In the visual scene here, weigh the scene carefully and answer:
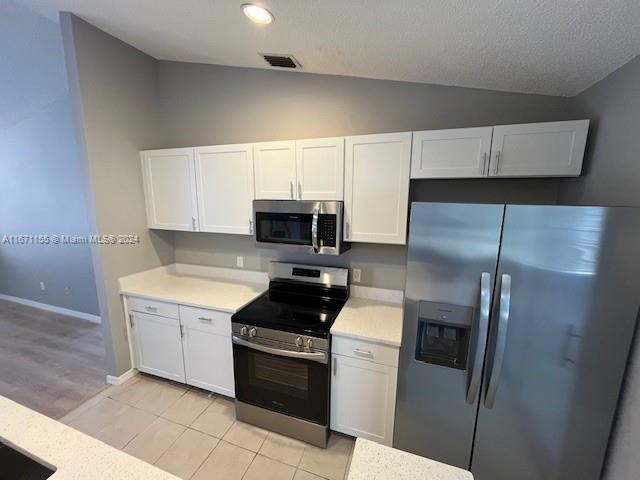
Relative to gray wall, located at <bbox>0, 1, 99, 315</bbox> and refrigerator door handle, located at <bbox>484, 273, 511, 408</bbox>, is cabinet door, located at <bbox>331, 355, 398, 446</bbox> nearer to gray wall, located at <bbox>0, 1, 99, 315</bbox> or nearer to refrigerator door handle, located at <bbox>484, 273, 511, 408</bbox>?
refrigerator door handle, located at <bbox>484, 273, 511, 408</bbox>

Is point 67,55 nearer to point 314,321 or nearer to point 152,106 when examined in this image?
point 152,106

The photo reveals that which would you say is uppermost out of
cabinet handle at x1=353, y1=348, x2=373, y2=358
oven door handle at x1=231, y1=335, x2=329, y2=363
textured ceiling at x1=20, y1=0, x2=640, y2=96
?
textured ceiling at x1=20, y1=0, x2=640, y2=96

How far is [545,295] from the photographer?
1.25 m

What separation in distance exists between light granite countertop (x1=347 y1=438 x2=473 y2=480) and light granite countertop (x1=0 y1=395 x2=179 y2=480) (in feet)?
1.64

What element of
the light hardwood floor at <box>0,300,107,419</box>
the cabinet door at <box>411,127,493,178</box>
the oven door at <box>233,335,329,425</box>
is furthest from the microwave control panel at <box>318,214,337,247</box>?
the light hardwood floor at <box>0,300,107,419</box>

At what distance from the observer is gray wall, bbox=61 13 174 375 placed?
6.76 feet

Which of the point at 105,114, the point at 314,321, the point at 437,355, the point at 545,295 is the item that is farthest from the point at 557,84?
the point at 105,114

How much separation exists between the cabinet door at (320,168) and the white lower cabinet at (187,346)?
1146 millimetres

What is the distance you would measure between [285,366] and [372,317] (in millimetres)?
691

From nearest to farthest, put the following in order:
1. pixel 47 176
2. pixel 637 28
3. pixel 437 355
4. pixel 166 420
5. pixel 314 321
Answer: pixel 637 28 < pixel 437 355 < pixel 314 321 < pixel 166 420 < pixel 47 176

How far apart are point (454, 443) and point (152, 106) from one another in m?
3.60

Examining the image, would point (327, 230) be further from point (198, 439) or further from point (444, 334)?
point (198, 439)

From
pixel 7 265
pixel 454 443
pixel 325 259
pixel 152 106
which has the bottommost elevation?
pixel 454 443

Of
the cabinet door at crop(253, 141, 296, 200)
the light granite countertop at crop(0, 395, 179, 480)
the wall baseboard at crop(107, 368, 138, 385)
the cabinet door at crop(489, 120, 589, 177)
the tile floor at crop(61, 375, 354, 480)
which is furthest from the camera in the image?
the wall baseboard at crop(107, 368, 138, 385)
